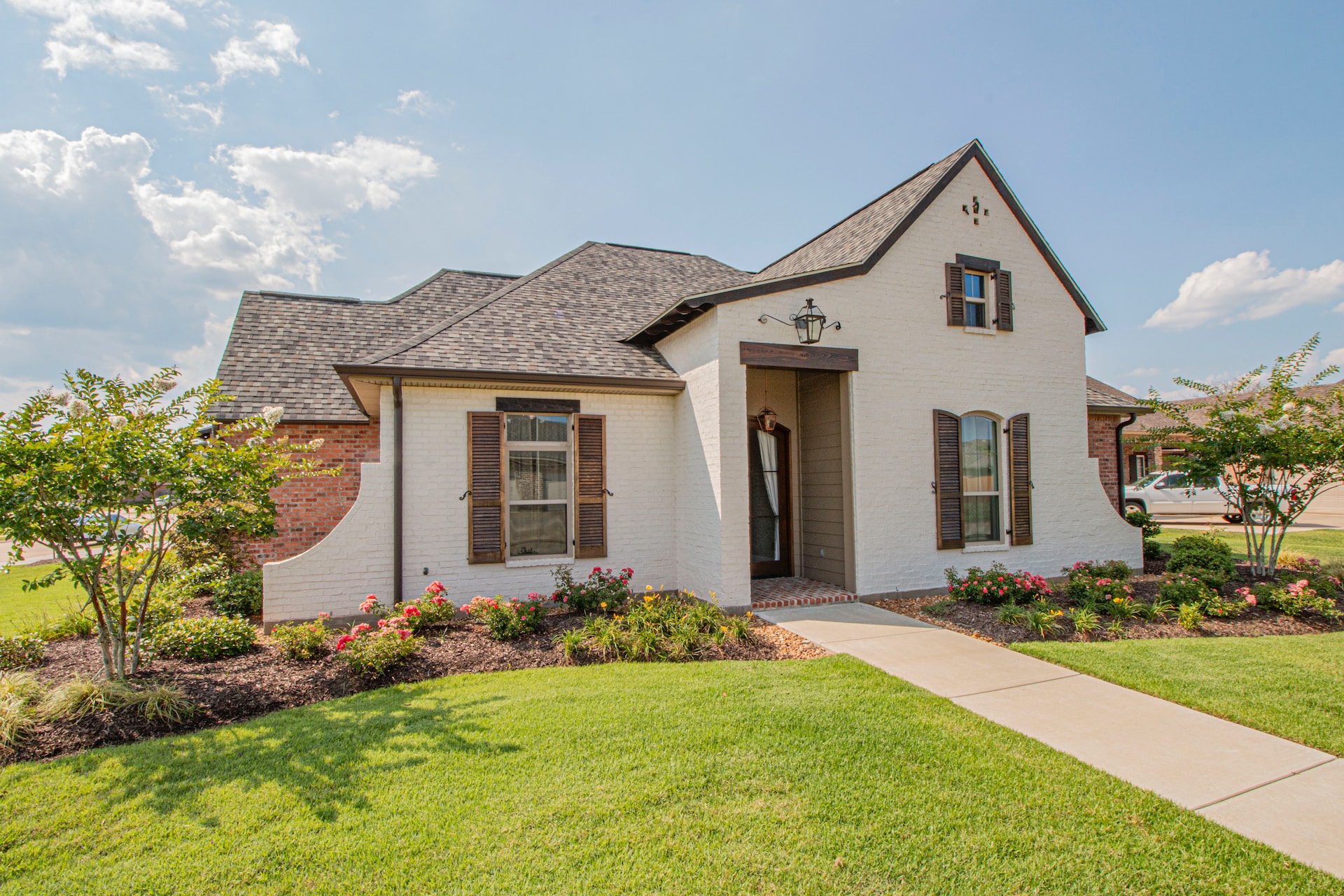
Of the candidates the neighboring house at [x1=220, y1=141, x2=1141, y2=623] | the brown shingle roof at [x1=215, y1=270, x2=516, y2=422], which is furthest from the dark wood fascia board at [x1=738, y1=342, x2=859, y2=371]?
the brown shingle roof at [x1=215, y1=270, x2=516, y2=422]

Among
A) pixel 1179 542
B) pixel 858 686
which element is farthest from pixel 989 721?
pixel 1179 542

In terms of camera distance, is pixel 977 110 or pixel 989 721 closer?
pixel 989 721

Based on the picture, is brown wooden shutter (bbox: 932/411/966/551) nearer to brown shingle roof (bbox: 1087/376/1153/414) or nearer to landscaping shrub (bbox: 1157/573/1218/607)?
landscaping shrub (bbox: 1157/573/1218/607)

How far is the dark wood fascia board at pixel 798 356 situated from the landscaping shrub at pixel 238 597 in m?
7.35

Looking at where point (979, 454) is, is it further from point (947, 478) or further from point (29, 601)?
point (29, 601)

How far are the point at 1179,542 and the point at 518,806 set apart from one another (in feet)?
36.0

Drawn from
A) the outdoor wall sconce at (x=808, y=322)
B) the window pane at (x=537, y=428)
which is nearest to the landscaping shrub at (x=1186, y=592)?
the outdoor wall sconce at (x=808, y=322)

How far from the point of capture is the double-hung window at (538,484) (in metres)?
8.37

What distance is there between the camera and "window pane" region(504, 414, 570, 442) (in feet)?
27.6

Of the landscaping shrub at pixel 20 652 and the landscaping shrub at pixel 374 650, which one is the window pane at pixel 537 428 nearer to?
the landscaping shrub at pixel 374 650

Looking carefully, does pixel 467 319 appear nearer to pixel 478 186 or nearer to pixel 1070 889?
pixel 478 186

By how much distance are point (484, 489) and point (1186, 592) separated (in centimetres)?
904

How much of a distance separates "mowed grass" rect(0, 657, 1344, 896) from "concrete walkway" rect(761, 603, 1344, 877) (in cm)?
26

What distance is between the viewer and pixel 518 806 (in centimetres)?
328
